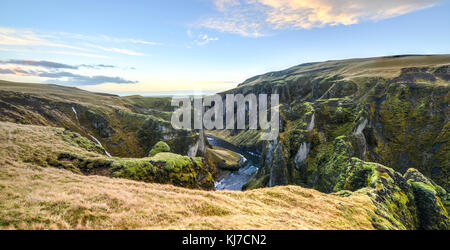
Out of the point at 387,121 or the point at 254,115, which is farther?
the point at 254,115

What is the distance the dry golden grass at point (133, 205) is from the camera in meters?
9.53

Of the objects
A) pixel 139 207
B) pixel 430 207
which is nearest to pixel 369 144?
pixel 430 207

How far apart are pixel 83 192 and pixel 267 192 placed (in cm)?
1599

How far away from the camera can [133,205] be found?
11773 millimetres

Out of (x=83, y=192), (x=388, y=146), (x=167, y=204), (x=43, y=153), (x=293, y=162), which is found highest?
(x=43, y=153)

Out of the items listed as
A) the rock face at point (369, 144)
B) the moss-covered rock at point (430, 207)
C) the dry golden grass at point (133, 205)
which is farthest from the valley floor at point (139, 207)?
the rock face at point (369, 144)

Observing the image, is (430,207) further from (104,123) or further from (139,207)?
(104,123)

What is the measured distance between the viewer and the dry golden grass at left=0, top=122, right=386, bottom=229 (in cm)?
953

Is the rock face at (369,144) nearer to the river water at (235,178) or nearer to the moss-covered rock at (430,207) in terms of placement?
the moss-covered rock at (430,207)

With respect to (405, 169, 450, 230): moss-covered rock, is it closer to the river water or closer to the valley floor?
the valley floor

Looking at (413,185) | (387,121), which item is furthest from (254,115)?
(413,185)
